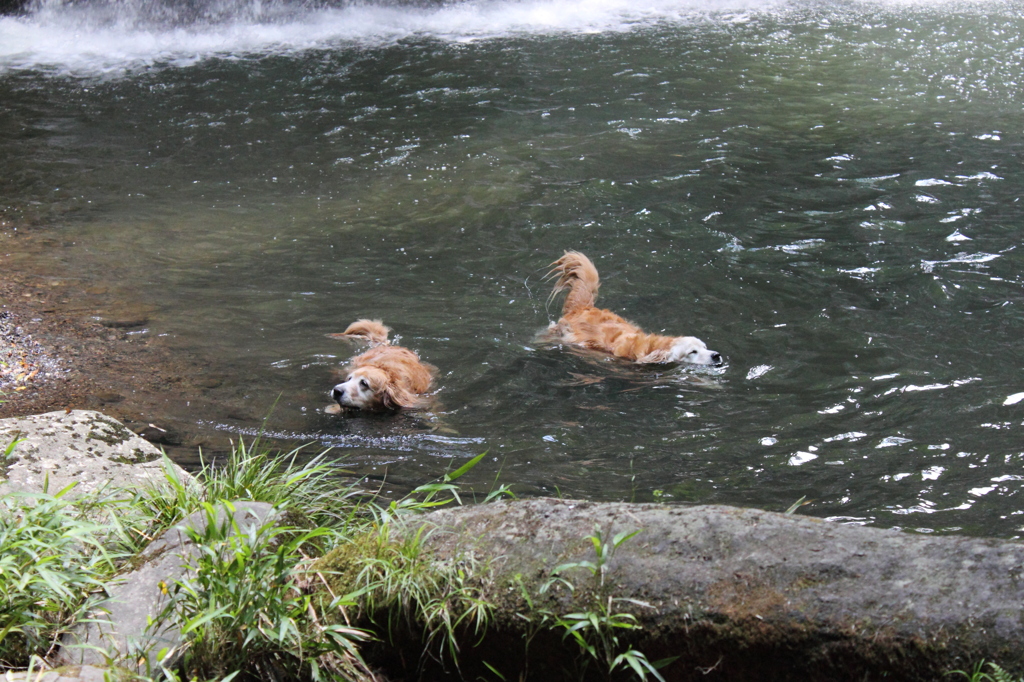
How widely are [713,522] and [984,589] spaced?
722mm

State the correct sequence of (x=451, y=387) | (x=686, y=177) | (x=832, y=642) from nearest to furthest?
(x=832, y=642) < (x=451, y=387) < (x=686, y=177)

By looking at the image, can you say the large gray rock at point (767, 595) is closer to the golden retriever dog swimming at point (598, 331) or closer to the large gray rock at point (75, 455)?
the large gray rock at point (75, 455)

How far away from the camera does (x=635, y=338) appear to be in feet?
20.5

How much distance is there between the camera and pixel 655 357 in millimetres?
6090

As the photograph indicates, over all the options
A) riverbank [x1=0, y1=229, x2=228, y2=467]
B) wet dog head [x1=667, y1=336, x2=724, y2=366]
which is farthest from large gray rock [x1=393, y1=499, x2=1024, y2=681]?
wet dog head [x1=667, y1=336, x2=724, y2=366]

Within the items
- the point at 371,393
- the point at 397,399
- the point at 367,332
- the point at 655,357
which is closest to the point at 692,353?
the point at 655,357

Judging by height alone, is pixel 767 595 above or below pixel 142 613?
above

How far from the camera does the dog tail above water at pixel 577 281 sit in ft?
22.4

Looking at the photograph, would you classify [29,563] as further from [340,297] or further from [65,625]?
[340,297]

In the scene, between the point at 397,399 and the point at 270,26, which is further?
the point at 270,26

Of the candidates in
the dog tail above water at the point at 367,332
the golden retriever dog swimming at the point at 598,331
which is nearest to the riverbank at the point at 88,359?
the dog tail above water at the point at 367,332

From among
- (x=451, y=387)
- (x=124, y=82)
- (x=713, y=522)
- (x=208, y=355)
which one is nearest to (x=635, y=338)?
(x=451, y=387)

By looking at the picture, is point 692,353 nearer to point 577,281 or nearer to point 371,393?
point 577,281

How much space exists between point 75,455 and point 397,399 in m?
2.13
